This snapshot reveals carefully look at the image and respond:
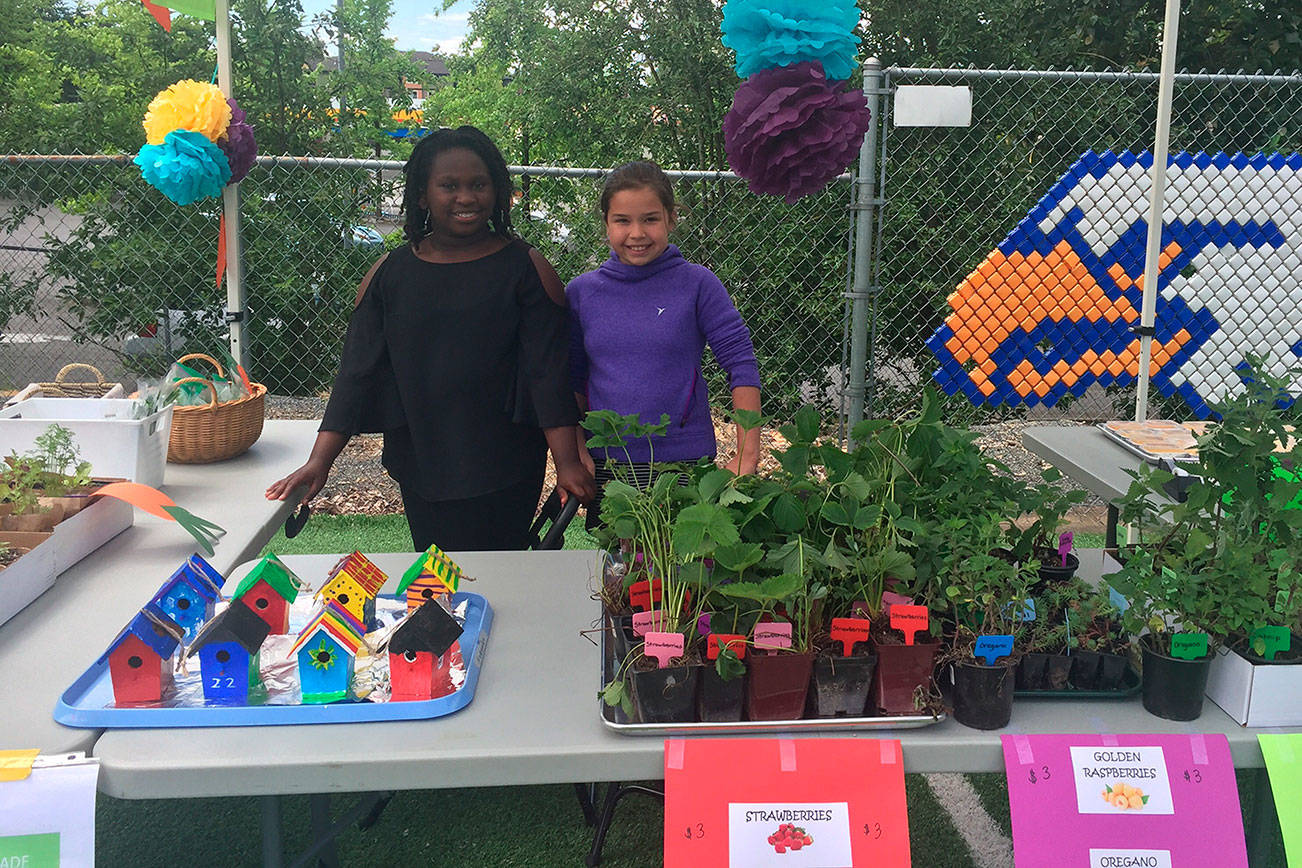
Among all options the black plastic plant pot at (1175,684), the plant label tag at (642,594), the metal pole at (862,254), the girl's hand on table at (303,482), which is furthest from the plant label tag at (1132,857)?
the metal pole at (862,254)

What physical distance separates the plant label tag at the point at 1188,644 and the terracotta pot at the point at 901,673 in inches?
12.3

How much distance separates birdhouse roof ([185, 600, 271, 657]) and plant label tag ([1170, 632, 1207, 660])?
3.88ft

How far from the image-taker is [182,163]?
2.66 meters

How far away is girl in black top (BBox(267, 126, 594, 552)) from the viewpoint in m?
2.19

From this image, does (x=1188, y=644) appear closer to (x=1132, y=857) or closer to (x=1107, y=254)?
(x=1132, y=857)

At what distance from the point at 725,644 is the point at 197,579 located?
2.62 ft

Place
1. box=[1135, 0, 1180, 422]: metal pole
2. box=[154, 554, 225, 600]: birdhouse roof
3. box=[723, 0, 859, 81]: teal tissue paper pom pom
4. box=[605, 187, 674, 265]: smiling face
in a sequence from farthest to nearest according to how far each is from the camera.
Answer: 1. box=[1135, 0, 1180, 422]: metal pole
2. box=[605, 187, 674, 265]: smiling face
3. box=[723, 0, 859, 81]: teal tissue paper pom pom
4. box=[154, 554, 225, 600]: birdhouse roof

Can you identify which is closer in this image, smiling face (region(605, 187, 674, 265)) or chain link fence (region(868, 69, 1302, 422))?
smiling face (region(605, 187, 674, 265))

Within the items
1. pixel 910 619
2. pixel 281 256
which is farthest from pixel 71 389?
pixel 281 256

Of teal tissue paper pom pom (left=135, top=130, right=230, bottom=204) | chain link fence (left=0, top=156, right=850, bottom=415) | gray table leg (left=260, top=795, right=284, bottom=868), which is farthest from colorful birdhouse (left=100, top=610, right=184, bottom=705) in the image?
chain link fence (left=0, top=156, right=850, bottom=415)

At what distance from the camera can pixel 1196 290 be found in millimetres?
4441

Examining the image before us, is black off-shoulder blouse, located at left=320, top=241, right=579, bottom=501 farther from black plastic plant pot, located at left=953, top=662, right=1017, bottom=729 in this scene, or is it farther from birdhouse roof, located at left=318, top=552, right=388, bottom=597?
black plastic plant pot, located at left=953, top=662, right=1017, bottom=729

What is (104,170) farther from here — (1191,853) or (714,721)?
(1191,853)

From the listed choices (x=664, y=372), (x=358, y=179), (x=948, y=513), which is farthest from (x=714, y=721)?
(x=358, y=179)
